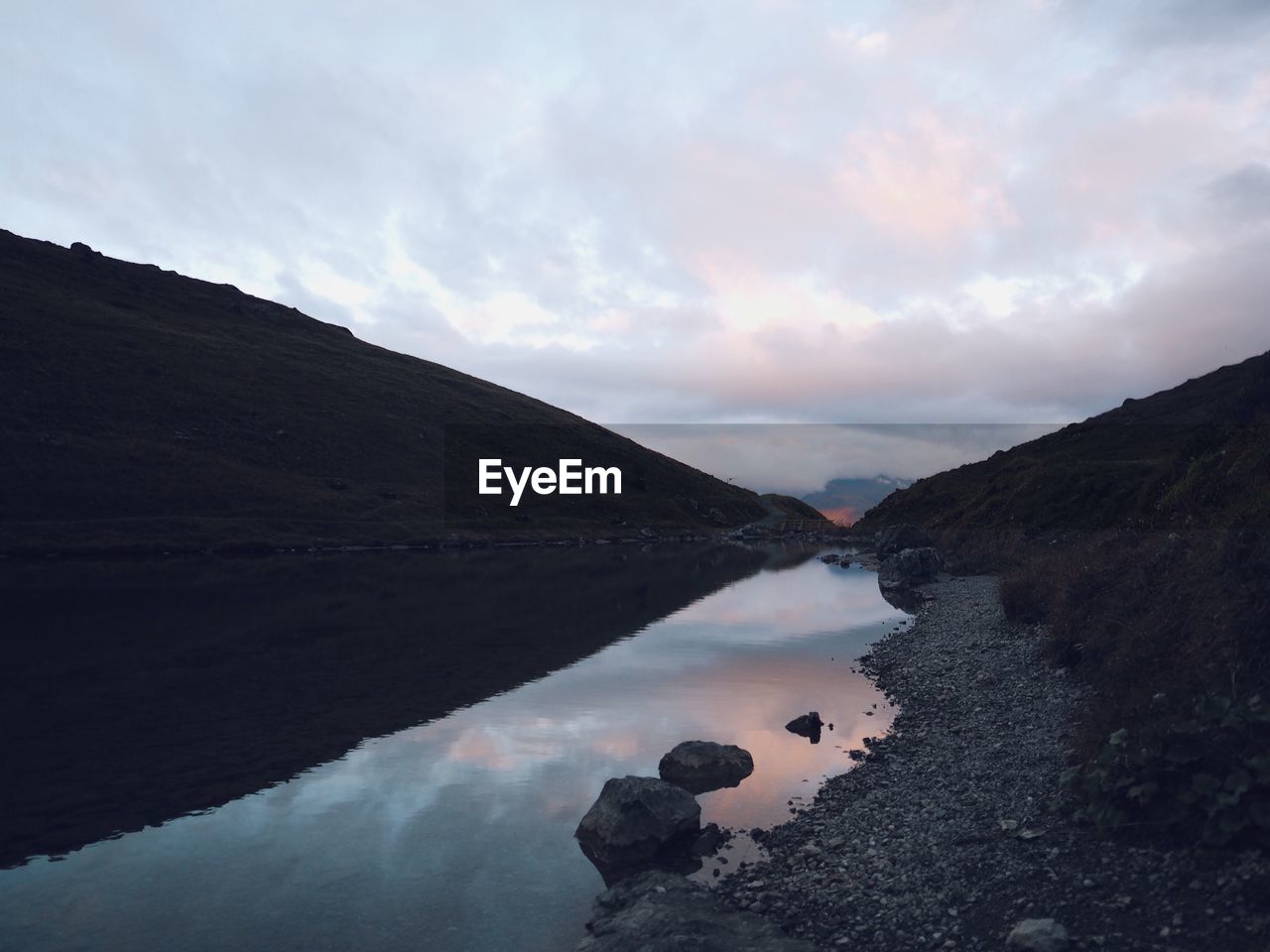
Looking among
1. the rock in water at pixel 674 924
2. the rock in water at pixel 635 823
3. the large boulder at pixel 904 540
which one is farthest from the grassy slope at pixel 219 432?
the rock in water at pixel 674 924

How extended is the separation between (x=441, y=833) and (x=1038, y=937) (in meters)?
12.4

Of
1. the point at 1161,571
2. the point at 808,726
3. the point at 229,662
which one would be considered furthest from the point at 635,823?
the point at 229,662

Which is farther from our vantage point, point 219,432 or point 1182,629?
point 219,432

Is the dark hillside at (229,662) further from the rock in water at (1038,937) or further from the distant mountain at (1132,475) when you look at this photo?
the distant mountain at (1132,475)

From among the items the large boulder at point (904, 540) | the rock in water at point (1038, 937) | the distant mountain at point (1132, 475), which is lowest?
the rock in water at point (1038, 937)

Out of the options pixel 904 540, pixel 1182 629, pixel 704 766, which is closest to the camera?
pixel 1182 629

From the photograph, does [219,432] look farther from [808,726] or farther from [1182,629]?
[1182,629]

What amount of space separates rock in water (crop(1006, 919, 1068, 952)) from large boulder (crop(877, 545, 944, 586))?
197 feet

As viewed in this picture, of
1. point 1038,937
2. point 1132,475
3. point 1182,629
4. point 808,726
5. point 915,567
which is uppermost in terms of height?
point 1132,475

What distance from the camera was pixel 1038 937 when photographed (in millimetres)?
10945

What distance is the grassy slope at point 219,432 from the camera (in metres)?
86.5

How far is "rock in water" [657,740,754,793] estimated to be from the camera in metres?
21.4

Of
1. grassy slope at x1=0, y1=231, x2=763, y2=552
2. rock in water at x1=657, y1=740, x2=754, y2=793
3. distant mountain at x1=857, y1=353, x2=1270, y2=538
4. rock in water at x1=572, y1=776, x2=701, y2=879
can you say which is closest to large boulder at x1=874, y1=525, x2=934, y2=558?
distant mountain at x1=857, y1=353, x2=1270, y2=538

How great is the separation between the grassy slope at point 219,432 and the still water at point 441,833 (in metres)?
69.1
